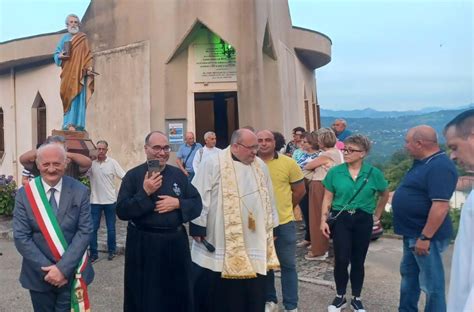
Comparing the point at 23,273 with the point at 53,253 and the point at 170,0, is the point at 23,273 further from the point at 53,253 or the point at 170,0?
the point at 170,0

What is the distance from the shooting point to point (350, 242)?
4672mm

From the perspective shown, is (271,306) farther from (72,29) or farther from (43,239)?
(72,29)

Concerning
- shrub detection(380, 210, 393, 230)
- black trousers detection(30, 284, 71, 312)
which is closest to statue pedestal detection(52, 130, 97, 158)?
black trousers detection(30, 284, 71, 312)

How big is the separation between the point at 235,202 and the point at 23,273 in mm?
1674

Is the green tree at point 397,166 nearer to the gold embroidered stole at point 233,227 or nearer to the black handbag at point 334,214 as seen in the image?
the black handbag at point 334,214

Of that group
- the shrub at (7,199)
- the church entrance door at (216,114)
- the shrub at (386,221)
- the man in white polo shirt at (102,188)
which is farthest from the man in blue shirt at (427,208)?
the church entrance door at (216,114)

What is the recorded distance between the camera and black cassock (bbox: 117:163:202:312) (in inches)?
148

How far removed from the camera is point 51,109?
51.2 ft

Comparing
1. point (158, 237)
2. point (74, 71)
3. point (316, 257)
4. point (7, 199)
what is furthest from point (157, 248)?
point (7, 199)

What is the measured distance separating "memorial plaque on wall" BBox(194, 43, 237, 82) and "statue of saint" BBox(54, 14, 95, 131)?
4.13 metres

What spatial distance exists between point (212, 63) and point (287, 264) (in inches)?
348

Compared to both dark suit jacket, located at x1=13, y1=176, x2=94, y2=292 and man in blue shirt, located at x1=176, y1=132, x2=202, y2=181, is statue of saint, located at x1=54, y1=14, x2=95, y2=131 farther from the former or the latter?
dark suit jacket, located at x1=13, y1=176, x2=94, y2=292

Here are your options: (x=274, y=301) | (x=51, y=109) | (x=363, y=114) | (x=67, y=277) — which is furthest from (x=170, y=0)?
(x=67, y=277)

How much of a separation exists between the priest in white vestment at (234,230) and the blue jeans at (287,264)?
0.63 meters
